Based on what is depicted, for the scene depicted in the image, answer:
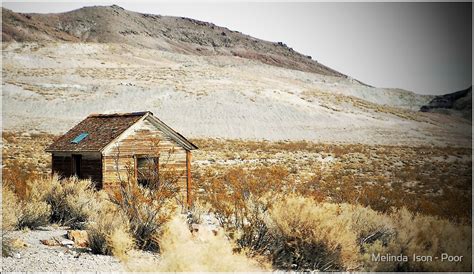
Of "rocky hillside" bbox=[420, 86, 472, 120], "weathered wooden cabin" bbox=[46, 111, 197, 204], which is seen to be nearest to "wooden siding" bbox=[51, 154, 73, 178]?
"weathered wooden cabin" bbox=[46, 111, 197, 204]

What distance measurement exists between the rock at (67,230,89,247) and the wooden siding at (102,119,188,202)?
243 centimetres

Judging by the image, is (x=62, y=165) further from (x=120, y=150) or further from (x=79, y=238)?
(x=79, y=238)

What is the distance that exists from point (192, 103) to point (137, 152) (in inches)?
1758

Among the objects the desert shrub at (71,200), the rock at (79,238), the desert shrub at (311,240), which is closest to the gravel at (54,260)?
the rock at (79,238)

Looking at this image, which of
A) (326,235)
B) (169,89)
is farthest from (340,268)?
(169,89)

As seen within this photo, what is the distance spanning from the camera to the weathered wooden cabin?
12.6 metres

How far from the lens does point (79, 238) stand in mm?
9617

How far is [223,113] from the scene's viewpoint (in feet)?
183

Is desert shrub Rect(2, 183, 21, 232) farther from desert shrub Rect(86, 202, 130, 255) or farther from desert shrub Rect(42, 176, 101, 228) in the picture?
desert shrub Rect(86, 202, 130, 255)

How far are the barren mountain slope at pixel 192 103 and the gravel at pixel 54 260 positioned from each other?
3775cm

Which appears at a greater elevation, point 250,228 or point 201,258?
point 201,258

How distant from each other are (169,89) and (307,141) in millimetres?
20923

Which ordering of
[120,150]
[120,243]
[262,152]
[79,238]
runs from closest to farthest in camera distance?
[120,243]
[79,238]
[120,150]
[262,152]

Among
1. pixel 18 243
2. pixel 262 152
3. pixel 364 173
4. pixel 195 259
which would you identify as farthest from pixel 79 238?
pixel 262 152
